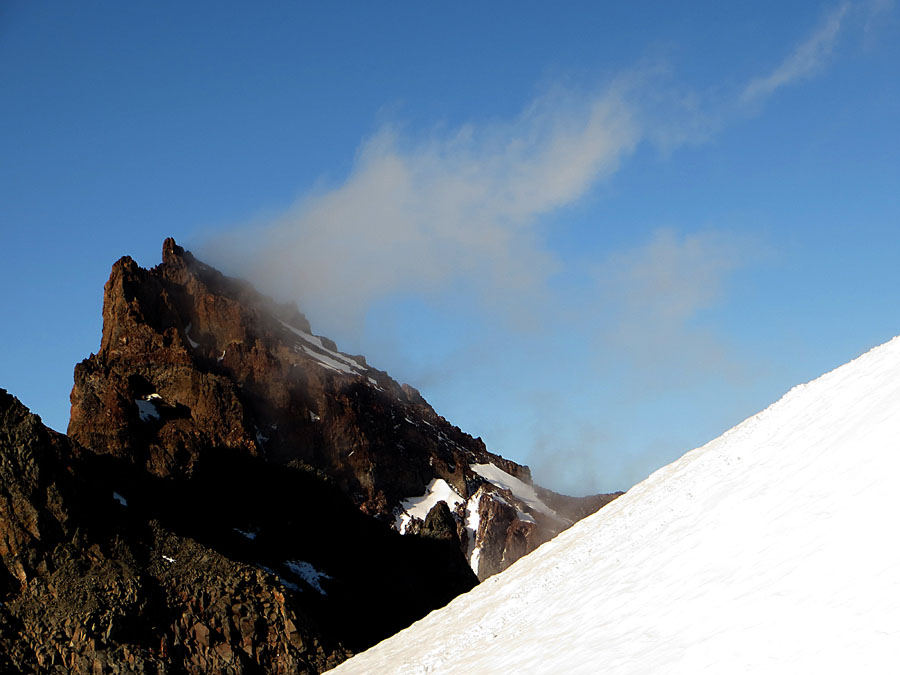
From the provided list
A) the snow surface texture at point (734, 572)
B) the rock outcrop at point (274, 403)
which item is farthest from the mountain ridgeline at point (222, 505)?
the snow surface texture at point (734, 572)

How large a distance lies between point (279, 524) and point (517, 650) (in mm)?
79204

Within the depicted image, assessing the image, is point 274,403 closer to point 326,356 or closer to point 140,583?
point 326,356

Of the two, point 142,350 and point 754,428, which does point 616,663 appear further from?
point 142,350

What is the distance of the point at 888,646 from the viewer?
10.9m

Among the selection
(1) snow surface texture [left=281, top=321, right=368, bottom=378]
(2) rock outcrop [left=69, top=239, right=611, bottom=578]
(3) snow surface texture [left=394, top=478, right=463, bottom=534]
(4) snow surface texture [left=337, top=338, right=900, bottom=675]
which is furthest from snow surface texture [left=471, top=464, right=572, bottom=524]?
(4) snow surface texture [left=337, top=338, right=900, bottom=675]

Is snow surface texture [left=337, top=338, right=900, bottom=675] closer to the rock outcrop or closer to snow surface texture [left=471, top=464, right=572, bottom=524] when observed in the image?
the rock outcrop

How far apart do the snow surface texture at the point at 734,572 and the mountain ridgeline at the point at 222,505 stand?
140 ft

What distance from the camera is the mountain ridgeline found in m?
64.5

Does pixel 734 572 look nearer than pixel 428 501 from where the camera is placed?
Yes

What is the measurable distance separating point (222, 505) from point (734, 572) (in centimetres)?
8300

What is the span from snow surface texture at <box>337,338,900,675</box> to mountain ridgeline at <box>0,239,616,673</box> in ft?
140

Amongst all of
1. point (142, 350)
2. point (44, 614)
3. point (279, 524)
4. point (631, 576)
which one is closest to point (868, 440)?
point (631, 576)

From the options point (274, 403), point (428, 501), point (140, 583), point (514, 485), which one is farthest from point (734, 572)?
point (514, 485)

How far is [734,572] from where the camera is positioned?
51.5 feet
